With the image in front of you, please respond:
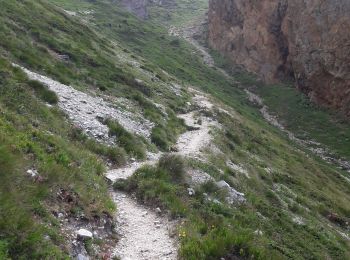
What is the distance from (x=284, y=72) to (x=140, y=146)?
217 ft

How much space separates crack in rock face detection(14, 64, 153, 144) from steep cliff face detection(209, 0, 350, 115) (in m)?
46.0

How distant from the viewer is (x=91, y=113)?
82.9 feet

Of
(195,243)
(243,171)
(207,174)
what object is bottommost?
(243,171)

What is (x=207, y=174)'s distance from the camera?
2225cm

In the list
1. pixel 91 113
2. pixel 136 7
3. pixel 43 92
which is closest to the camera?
pixel 43 92

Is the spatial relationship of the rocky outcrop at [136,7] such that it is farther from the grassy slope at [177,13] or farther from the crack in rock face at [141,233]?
the crack in rock face at [141,233]

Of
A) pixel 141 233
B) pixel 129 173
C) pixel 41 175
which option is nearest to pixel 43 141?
pixel 41 175

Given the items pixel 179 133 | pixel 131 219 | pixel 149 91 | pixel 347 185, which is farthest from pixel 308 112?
pixel 131 219

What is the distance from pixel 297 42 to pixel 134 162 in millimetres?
63472

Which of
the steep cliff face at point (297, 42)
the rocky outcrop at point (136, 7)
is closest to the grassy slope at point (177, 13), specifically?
the rocky outcrop at point (136, 7)

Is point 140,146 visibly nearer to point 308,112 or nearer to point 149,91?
point 149,91

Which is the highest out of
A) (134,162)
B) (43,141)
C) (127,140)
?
(43,141)

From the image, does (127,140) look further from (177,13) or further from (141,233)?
(177,13)

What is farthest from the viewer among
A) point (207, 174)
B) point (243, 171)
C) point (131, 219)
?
point (243, 171)
